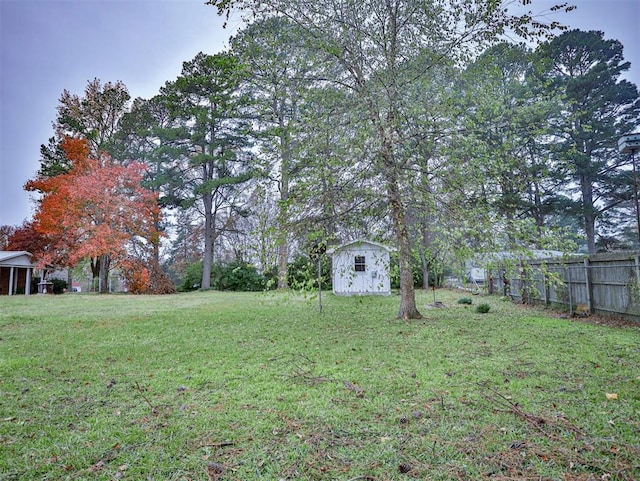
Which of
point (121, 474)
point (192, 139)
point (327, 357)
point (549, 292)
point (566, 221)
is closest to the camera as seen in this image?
point (121, 474)

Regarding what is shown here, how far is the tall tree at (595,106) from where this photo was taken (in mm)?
16062

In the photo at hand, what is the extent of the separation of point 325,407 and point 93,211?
19582 mm

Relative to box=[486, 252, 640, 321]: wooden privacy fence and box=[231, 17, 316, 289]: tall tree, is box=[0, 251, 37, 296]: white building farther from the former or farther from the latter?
box=[486, 252, 640, 321]: wooden privacy fence

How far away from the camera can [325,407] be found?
313cm

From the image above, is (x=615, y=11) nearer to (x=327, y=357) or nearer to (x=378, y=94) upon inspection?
(x=378, y=94)

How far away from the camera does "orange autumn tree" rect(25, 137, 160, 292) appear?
18.1 meters

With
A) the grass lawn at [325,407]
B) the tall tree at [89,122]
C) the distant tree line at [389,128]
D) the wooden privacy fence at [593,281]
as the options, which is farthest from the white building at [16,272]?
the wooden privacy fence at [593,281]

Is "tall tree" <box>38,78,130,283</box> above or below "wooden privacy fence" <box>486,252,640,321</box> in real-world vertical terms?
above

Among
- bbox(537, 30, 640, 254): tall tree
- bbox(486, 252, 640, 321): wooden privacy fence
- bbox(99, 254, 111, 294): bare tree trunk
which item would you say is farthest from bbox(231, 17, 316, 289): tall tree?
bbox(99, 254, 111, 294): bare tree trunk

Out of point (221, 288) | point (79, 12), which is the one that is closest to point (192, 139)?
point (221, 288)

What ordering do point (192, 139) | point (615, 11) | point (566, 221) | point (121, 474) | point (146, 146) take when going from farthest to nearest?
1. point (146, 146)
2. point (192, 139)
3. point (566, 221)
4. point (615, 11)
5. point (121, 474)

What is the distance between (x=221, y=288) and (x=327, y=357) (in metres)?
19.8

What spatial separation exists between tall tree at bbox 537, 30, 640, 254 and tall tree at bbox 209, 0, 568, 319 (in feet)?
38.1

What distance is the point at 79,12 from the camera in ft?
31.1
